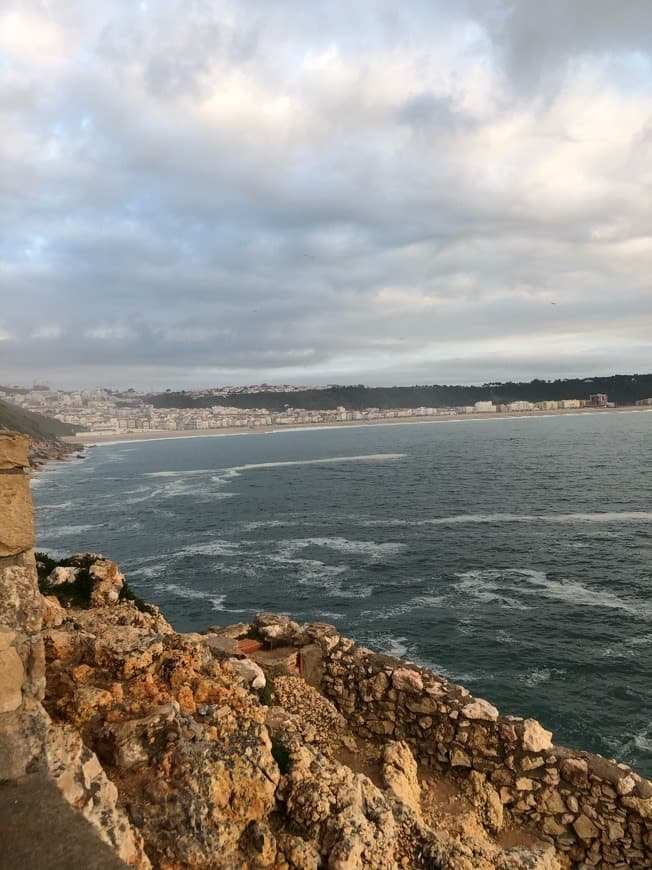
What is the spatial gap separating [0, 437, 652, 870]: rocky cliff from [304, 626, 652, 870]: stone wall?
0.02 m

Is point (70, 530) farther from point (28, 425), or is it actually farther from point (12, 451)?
point (28, 425)

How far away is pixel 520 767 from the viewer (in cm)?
834

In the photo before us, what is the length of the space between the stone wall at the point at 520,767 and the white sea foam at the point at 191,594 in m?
15.9

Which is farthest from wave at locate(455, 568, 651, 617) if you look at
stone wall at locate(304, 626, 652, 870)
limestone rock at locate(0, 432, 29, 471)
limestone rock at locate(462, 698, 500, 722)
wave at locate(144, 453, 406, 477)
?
wave at locate(144, 453, 406, 477)

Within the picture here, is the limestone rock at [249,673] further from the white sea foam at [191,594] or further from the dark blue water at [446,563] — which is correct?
the white sea foam at [191,594]

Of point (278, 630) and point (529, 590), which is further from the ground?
point (278, 630)

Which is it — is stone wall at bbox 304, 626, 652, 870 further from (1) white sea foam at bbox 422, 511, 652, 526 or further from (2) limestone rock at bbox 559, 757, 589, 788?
(1) white sea foam at bbox 422, 511, 652, 526

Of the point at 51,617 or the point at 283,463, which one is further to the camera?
the point at 283,463

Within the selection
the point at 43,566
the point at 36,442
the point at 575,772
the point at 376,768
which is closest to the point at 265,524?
the point at 43,566

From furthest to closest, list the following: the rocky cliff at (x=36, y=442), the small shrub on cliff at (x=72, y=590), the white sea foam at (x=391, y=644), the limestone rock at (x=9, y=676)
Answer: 1. the rocky cliff at (x=36, y=442)
2. the white sea foam at (x=391, y=644)
3. the small shrub on cliff at (x=72, y=590)
4. the limestone rock at (x=9, y=676)

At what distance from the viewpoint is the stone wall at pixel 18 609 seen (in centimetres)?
441

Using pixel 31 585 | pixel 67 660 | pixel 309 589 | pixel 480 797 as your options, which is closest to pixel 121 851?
pixel 31 585

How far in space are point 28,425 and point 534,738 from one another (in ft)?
432

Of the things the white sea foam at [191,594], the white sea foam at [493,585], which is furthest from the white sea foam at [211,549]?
the white sea foam at [493,585]
